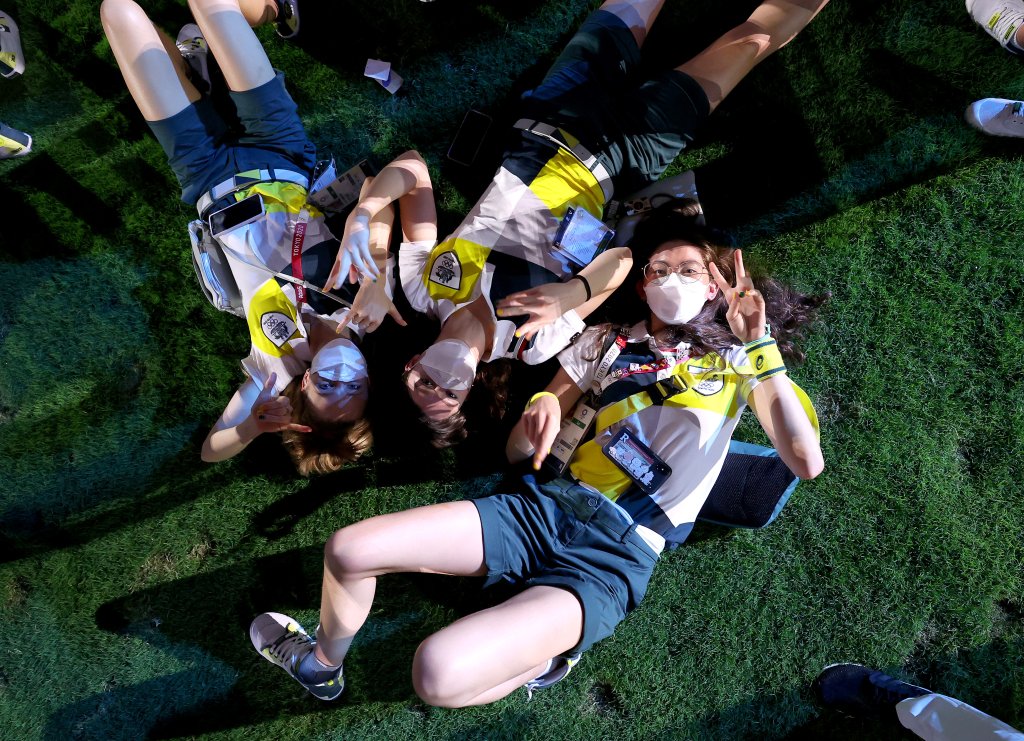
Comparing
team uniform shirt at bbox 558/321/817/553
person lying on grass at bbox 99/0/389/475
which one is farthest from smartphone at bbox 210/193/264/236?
team uniform shirt at bbox 558/321/817/553

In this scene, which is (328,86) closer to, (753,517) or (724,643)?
(753,517)

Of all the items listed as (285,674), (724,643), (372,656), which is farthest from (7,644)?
(724,643)

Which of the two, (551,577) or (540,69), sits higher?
(540,69)

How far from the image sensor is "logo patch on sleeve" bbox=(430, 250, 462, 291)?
3.35 metres

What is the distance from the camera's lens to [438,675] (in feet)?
9.08

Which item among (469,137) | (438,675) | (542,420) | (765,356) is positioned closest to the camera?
(438,675)

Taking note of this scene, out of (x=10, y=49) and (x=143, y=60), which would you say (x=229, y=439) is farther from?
(x=10, y=49)

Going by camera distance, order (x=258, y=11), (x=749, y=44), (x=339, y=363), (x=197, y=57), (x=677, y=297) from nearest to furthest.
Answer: (x=677, y=297), (x=339, y=363), (x=749, y=44), (x=258, y=11), (x=197, y=57)

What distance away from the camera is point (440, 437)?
3484 mm

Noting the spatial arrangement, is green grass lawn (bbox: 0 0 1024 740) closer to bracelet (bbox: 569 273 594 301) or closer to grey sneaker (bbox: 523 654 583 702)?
grey sneaker (bbox: 523 654 583 702)

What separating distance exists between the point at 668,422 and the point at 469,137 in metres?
2.02

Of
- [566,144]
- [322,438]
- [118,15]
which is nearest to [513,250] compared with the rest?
[566,144]

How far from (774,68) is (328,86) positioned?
2597 millimetres

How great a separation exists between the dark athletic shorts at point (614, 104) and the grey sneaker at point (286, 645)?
10.1ft
